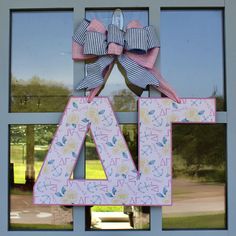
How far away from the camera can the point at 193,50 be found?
269cm

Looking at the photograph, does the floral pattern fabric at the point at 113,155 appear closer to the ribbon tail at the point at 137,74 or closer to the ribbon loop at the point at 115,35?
the ribbon tail at the point at 137,74

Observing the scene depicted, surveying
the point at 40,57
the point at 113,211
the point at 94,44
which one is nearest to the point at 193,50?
the point at 94,44

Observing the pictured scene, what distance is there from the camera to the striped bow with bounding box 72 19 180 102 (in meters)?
2.56

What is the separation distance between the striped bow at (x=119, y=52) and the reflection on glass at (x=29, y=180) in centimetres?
38

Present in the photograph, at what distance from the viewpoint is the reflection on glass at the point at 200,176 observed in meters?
2.61

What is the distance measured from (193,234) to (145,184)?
1.33 ft

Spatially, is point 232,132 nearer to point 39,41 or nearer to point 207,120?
point 207,120

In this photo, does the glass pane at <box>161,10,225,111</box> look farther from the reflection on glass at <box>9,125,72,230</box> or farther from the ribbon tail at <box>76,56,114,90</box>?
the reflection on glass at <box>9,125,72,230</box>

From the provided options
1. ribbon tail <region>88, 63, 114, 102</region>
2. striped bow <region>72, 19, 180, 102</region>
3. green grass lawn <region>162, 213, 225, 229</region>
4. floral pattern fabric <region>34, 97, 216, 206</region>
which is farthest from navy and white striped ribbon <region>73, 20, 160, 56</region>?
green grass lawn <region>162, 213, 225, 229</region>

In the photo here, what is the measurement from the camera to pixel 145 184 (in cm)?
252

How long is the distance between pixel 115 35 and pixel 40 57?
1.56 feet

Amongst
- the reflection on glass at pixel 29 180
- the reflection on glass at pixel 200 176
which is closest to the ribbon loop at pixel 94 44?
the reflection on glass at pixel 29 180

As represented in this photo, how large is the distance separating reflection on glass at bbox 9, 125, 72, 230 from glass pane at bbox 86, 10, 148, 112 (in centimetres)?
38

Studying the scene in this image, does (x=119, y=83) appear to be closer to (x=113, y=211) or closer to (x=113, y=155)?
(x=113, y=155)
